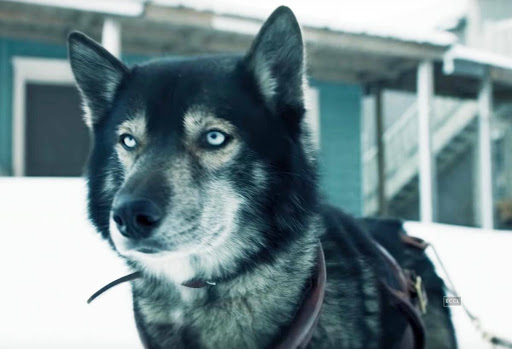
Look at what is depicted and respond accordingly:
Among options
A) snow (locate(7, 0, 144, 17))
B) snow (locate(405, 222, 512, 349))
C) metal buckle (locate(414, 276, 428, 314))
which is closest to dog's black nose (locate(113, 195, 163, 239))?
metal buckle (locate(414, 276, 428, 314))

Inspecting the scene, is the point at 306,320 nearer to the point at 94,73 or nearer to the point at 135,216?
the point at 135,216

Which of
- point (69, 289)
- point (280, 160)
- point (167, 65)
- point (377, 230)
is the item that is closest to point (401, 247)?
point (377, 230)

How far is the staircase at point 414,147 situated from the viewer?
38.7 feet

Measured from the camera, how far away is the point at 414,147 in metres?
12.3

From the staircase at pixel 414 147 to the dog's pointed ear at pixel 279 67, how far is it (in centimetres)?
988

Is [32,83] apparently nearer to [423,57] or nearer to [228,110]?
[423,57]

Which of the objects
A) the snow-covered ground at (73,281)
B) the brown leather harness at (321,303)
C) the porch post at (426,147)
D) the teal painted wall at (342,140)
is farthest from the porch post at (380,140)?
the brown leather harness at (321,303)

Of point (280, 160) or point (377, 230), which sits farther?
point (377, 230)

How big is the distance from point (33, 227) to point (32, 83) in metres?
Result: 4.62

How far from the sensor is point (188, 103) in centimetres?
141

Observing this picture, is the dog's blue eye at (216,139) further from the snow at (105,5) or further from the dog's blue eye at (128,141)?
the snow at (105,5)

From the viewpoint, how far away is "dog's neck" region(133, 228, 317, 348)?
1465 millimetres

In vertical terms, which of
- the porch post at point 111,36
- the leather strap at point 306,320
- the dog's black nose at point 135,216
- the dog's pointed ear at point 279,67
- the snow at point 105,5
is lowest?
the leather strap at point 306,320

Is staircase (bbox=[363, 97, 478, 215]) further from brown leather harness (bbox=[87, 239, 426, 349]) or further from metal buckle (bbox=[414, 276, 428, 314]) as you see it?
brown leather harness (bbox=[87, 239, 426, 349])
